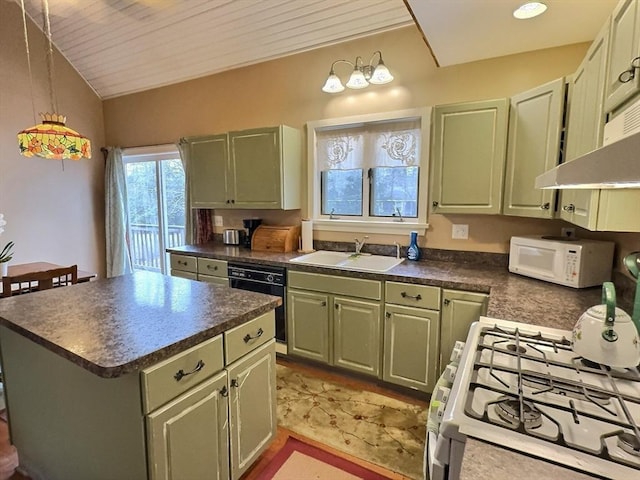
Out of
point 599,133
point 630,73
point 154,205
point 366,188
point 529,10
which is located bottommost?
point 154,205

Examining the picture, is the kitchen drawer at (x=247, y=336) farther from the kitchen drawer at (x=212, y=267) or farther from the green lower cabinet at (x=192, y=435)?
the kitchen drawer at (x=212, y=267)

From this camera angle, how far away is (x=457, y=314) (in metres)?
2.10

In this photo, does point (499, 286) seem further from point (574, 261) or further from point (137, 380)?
point (137, 380)

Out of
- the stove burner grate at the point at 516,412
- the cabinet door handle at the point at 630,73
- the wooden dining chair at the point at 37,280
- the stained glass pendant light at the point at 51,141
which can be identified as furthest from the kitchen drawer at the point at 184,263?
the cabinet door handle at the point at 630,73

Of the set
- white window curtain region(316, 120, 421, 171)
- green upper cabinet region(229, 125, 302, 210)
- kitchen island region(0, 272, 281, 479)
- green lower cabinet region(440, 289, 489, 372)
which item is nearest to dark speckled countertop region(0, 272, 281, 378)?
kitchen island region(0, 272, 281, 479)

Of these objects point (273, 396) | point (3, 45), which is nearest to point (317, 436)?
point (273, 396)

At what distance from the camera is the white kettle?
98 centimetres

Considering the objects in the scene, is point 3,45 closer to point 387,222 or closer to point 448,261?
point 387,222

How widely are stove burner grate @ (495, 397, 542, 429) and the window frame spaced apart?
78.6 inches

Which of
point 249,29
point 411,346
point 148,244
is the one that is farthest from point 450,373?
point 148,244

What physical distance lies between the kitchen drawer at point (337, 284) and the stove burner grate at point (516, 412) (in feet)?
4.93

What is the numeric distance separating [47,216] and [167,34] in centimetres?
253

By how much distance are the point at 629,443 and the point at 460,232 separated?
204cm

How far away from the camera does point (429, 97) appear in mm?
2631
